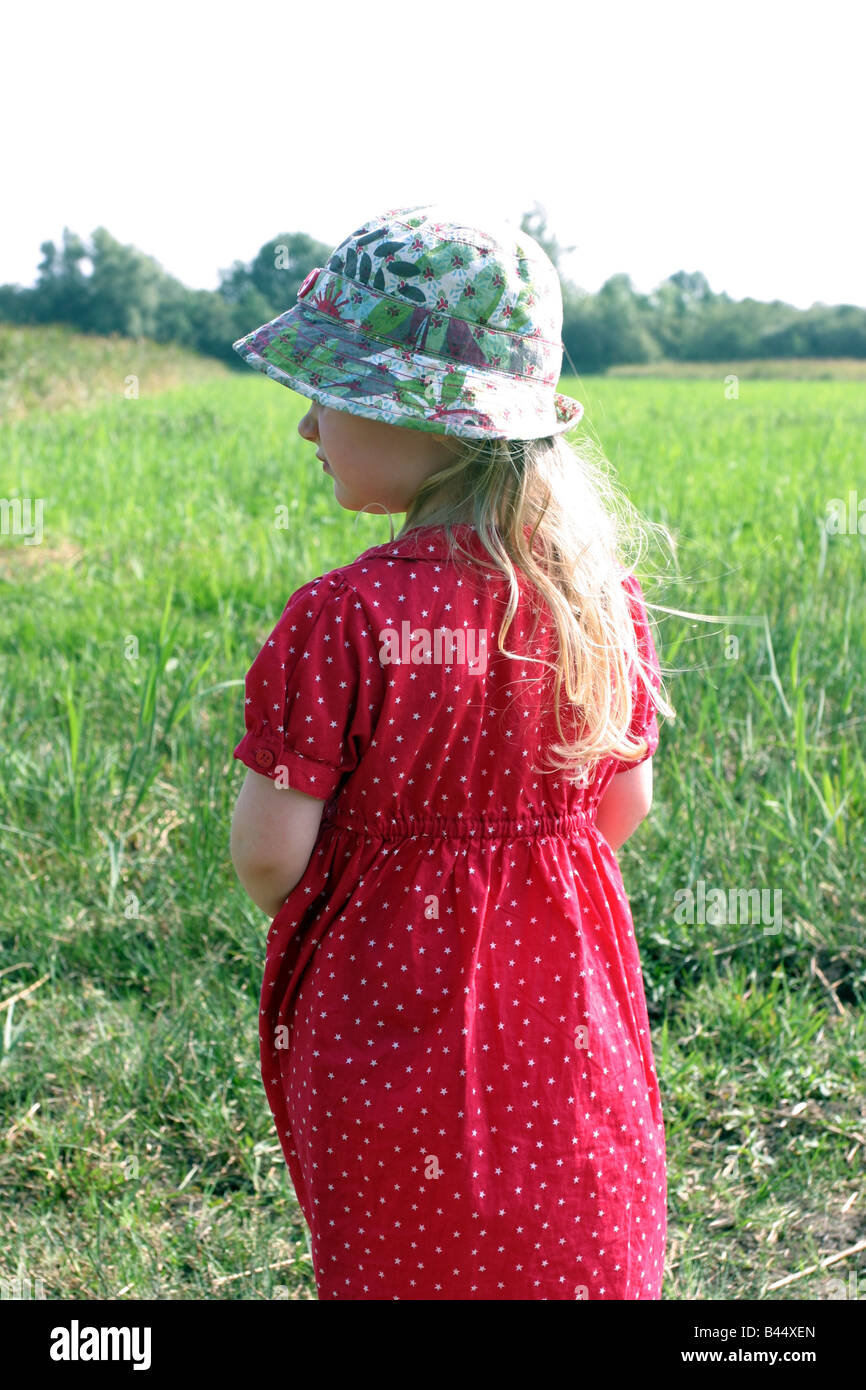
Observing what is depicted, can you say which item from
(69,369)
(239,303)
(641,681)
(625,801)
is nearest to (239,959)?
(625,801)

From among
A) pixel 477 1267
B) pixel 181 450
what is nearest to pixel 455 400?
pixel 477 1267

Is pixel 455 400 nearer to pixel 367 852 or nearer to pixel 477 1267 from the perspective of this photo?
pixel 367 852

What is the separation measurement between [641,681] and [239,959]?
1261 millimetres

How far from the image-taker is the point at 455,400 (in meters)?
1.04

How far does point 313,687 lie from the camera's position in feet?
3.28

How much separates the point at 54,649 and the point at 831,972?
2.27 metres

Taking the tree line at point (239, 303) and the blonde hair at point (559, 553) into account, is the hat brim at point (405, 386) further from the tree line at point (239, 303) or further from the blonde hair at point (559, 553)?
the tree line at point (239, 303)

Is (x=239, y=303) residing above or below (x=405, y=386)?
above

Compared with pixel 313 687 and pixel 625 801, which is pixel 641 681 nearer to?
pixel 625 801

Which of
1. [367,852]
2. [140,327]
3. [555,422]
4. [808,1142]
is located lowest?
[808,1142]

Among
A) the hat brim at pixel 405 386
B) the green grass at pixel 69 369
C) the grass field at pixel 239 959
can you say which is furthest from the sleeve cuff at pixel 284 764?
the green grass at pixel 69 369

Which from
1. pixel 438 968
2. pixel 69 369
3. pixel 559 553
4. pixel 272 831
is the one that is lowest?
pixel 438 968

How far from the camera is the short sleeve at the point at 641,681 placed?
1187 mm

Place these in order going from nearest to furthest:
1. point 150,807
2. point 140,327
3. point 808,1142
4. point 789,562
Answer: point 808,1142
point 150,807
point 789,562
point 140,327
